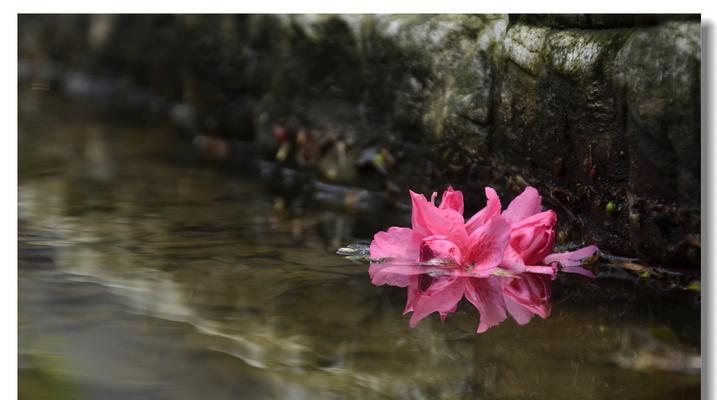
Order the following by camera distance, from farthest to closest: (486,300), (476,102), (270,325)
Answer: (476,102), (486,300), (270,325)

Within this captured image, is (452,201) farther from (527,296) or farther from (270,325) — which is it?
(270,325)

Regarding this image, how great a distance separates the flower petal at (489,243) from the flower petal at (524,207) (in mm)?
135

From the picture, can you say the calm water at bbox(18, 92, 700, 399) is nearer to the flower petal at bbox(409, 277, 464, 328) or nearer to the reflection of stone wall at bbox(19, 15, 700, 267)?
the flower petal at bbox(409, 277, 464, 328)

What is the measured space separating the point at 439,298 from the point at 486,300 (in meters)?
0.11

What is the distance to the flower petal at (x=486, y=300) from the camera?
233 centimetres

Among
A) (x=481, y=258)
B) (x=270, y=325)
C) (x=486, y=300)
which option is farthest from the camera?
(x=481, y=258)

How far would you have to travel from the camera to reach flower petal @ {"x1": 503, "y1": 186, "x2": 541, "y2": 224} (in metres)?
2.66

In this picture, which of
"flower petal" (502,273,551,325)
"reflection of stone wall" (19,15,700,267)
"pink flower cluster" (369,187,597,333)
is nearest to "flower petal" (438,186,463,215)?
"pink flower cluster" (369,187,597,333)

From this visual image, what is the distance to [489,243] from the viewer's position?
2.53 meters

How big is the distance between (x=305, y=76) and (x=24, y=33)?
216 centimetres

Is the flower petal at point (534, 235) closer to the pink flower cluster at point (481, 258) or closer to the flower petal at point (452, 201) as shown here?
the pink flower cluster at point (481, 258)

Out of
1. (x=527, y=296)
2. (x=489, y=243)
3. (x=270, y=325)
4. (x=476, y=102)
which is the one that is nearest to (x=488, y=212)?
(x=489, y=243)

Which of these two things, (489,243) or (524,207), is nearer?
(489,243)
